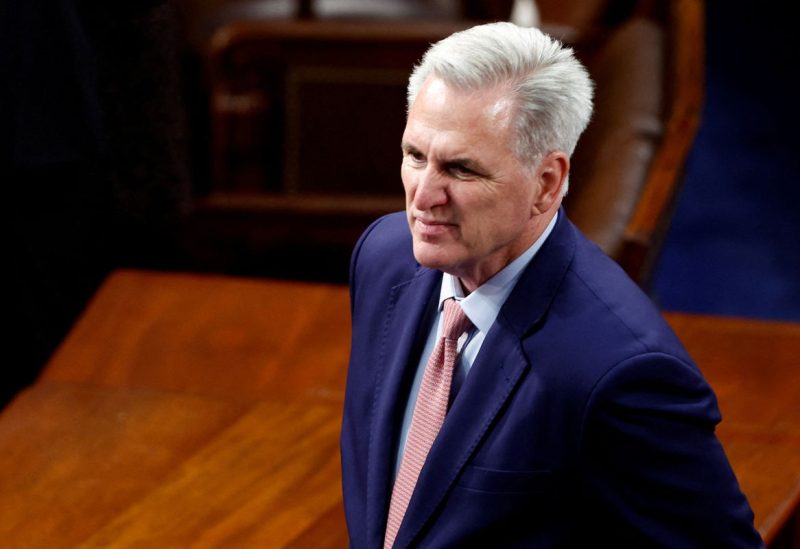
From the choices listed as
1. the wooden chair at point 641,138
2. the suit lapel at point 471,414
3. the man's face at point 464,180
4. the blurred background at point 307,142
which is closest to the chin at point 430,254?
the man's face at point 464,180

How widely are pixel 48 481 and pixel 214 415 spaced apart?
0.92ft

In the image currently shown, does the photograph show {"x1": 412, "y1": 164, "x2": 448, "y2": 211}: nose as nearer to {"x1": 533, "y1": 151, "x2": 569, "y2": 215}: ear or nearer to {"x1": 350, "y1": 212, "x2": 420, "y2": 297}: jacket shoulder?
{"x1": 533, "y1": 151, "x2": 569, "y2": 215}: ear

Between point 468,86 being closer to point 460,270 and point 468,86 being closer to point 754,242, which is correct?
point 460,270

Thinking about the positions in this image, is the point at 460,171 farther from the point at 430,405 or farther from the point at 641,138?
the point at 641,138

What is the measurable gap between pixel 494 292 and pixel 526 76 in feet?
0.85

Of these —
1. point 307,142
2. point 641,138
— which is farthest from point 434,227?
point 307,142

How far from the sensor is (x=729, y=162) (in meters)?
4.46

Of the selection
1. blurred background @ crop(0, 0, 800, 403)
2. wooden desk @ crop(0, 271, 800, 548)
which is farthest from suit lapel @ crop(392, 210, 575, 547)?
blurred background @ crop(0, 0, 800, 403)

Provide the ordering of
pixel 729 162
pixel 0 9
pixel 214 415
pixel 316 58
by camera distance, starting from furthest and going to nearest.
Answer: pixel 729 162, pixel 316 58, pixel 214 415, pixel 0 9

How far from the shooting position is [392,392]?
4.82 ft

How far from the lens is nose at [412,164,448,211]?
1277mm

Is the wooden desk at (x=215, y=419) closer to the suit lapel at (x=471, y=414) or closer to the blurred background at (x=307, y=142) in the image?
the blurred background at (x=307, y=142)

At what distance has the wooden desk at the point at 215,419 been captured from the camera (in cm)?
173

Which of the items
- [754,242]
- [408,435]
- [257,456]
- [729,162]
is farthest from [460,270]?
A: [729,162]
